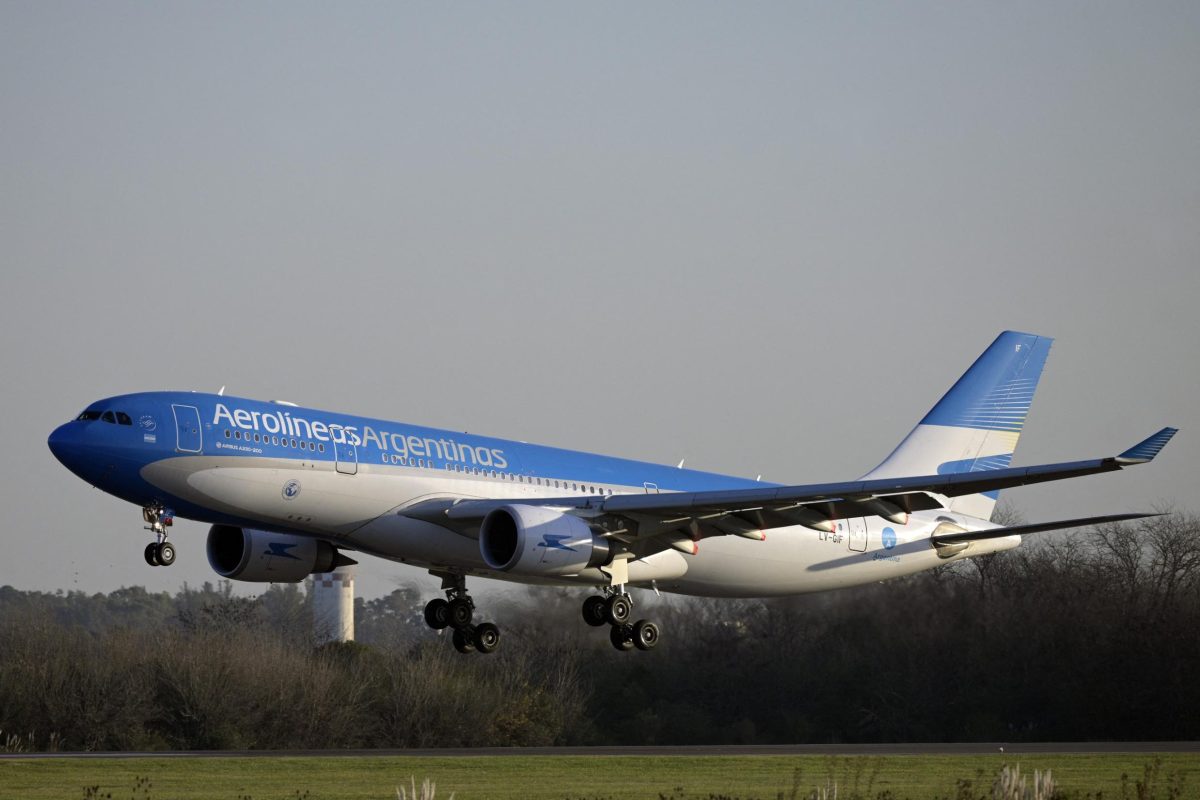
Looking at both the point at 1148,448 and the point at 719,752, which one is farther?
the point at 719,752

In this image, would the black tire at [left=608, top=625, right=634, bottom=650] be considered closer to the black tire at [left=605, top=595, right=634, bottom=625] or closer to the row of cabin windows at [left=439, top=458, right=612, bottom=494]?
the black tire at [left=605, top=595, right=634, bottom=625]

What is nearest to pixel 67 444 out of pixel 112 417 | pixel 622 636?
pixel 112 417

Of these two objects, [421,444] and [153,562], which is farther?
[421,444]

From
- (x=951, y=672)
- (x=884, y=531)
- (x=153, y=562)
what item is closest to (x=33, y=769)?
(x=153, y=562)

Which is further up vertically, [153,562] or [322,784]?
[153,562]

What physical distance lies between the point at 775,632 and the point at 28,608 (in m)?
33.5

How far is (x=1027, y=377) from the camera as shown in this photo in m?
46.6

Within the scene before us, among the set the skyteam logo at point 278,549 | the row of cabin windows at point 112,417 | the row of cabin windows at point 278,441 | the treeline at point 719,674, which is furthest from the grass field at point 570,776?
the treeline at point 719,674

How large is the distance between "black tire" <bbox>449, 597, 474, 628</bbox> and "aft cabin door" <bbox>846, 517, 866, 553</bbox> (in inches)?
379

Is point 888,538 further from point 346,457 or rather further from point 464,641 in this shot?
point 346,457

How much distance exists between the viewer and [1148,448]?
95.6ft

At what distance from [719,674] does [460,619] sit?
2144cm

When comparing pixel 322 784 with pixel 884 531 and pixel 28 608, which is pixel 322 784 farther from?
pixel 28 608

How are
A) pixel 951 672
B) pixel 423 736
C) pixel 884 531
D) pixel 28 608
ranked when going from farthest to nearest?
pixel 28 608, pixel 423 736, pixel 951 672, pixel 884 531
